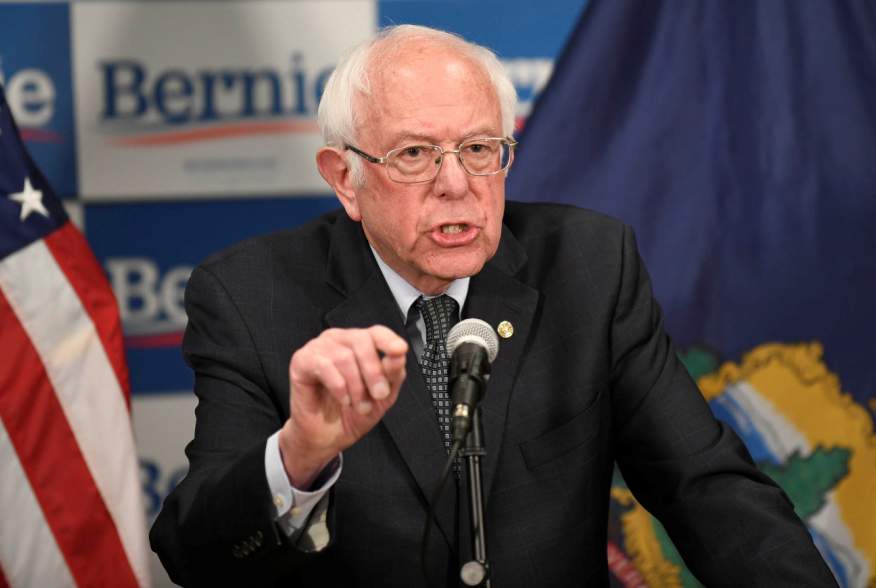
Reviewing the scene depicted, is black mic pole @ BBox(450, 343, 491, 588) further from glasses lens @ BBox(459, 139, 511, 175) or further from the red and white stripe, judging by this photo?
the red and white stripe

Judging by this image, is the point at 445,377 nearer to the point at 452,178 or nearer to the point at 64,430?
the point at 452,178

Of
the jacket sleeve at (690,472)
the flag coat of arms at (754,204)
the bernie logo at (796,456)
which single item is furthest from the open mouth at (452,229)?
the bernie logo at (796,456)

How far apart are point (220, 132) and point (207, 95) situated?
13cm

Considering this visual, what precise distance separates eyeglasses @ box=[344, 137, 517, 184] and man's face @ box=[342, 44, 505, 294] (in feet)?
0.03

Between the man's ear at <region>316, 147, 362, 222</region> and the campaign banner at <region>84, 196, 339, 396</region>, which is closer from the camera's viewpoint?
the man's ear at <region>316, 147, 362, 222</region>

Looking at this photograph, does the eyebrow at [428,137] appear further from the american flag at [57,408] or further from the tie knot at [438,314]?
the american flag at [57,408]

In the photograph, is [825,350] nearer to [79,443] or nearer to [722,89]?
[722,89]

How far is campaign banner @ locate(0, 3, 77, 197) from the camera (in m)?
3.78

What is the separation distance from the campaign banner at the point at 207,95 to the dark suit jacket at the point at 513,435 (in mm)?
1333

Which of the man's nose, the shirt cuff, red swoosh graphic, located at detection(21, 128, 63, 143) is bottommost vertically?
red swoosh graphic, located at detection(21, 128, 63, 143)

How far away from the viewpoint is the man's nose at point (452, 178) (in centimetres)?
230

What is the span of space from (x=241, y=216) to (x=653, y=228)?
1.42 metres

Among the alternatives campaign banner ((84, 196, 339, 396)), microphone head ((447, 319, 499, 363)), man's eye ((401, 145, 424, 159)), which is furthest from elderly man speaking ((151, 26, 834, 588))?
campaign banner ((84, 196, 339, 396))

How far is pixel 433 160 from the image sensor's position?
2332 mm
